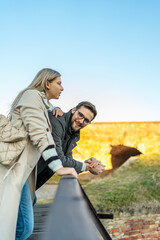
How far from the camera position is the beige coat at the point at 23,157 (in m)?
1.31

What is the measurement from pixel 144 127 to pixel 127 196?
29.2 ft

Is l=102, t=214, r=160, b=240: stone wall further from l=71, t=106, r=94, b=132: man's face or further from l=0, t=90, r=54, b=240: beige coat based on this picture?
l=0, t=90, r=54, b=240: beige coat

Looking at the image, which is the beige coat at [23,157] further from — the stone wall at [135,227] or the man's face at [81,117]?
the stone wall at [135,227]

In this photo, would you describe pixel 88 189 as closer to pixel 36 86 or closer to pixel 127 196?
pixel 127 196

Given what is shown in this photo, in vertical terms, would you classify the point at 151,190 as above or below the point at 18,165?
below

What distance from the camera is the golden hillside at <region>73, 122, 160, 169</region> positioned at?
1478 centimetres

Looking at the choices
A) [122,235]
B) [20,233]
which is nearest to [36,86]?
[20,233]

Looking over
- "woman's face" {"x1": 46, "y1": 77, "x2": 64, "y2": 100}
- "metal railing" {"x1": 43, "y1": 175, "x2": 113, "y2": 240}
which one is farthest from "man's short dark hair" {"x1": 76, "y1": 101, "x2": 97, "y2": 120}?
"metal railing" {"x1": 43, "y1": 175, "x2": 113, "y2": 240}

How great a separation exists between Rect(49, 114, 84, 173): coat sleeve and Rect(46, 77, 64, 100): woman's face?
13.4 inches

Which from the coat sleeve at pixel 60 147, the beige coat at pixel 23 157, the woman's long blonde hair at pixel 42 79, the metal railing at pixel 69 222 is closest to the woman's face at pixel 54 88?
the woman's long blonde hair at pixel 42 79

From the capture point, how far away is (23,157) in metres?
1.42

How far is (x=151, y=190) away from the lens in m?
7.01

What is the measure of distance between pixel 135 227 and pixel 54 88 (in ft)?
16.9

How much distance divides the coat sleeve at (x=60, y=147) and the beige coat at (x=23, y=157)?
40 cm
